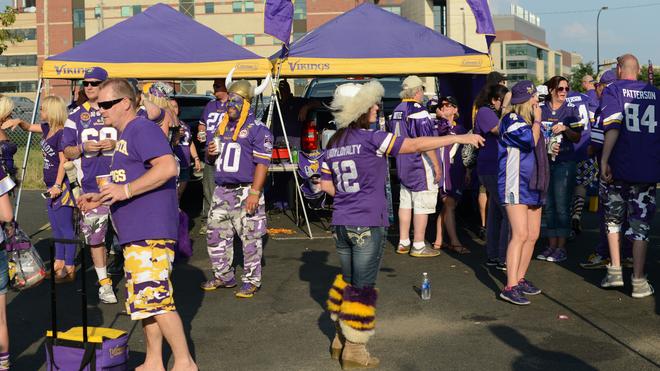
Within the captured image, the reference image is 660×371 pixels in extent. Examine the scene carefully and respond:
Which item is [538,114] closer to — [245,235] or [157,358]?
[245,235]

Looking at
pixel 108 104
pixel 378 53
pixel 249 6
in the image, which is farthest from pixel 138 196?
pixel 249 6

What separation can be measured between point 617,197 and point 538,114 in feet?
3.95

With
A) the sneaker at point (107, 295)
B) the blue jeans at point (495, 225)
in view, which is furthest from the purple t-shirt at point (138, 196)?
the blue jeans at point (495, 225)

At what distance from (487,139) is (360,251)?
3279 millimetres

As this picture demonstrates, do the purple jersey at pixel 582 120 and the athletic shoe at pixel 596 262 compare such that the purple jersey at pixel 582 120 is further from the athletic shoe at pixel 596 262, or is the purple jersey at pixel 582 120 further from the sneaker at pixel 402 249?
the sneaker at pixel 402 249

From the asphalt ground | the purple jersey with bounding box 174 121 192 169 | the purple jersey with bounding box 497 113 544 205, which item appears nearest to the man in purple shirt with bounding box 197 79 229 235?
the purple jersey with bounding box 174 121 192 169

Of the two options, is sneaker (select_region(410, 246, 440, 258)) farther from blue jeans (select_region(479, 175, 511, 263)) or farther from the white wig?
the white wig

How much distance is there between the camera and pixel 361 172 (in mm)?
5477

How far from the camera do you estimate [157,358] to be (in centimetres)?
536

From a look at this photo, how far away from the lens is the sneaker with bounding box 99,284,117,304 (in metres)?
7.57

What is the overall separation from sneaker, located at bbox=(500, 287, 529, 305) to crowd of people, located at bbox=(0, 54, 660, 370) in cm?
1

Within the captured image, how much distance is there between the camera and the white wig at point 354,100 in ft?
17.9

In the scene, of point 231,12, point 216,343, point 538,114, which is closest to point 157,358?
point 216,343

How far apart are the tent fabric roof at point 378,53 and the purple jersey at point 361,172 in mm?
5630
